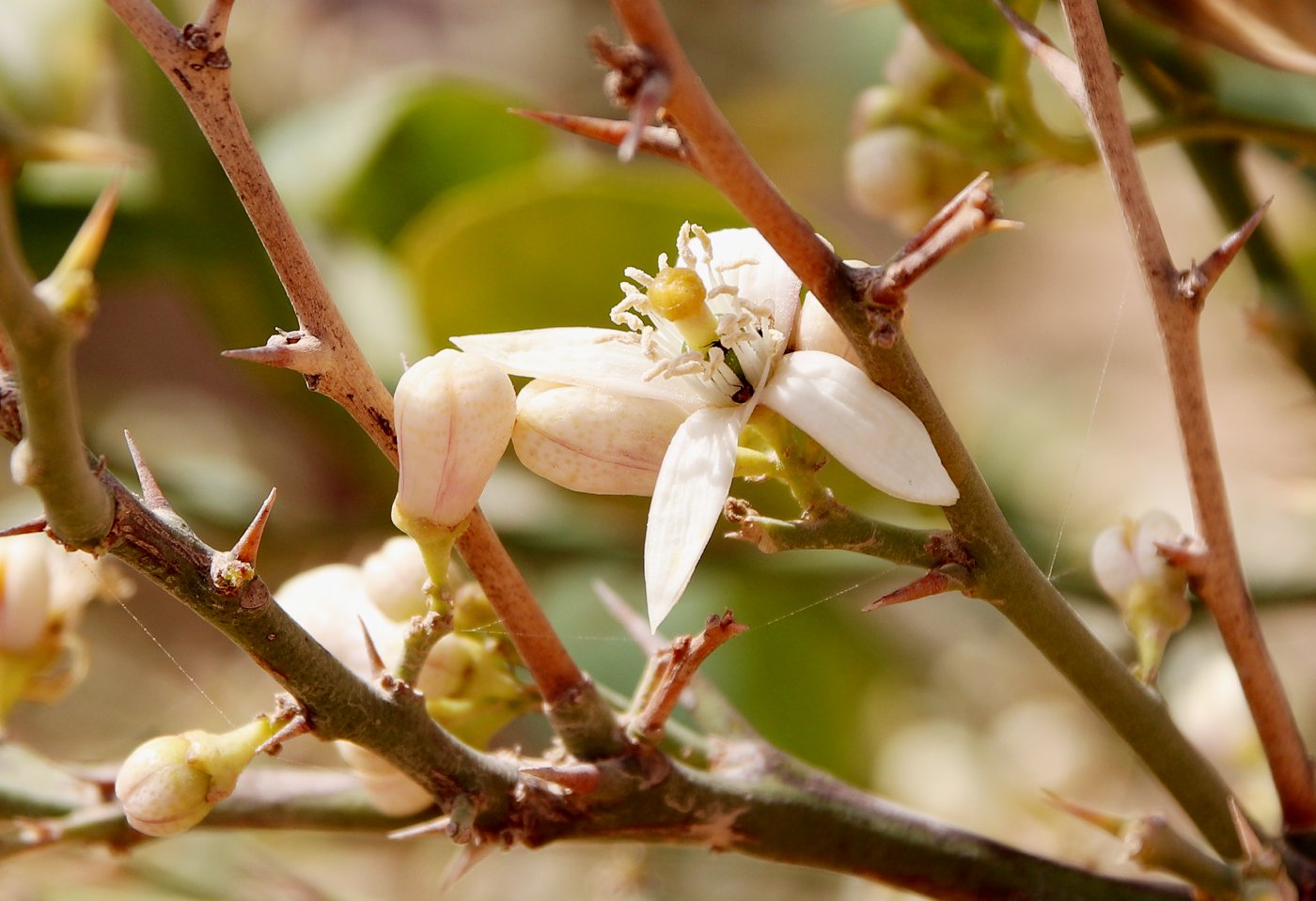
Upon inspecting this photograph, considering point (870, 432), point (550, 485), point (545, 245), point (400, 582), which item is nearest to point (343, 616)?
point (400, 582)

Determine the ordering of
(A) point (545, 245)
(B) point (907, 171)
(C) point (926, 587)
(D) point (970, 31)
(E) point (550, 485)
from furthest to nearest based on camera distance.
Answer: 1. (E) point (550, 485)
2. (A) point (545, 245)
3. (B) point (907, 171)
4. (D) point (970, 31)
5. (C) point (926, 587)

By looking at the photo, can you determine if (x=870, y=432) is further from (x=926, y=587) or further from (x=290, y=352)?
(x=290, y=352)

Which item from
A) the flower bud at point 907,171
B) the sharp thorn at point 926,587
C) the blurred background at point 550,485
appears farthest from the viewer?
the blurred background at point 550,485

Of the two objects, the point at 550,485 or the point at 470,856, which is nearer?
the point at 470,856

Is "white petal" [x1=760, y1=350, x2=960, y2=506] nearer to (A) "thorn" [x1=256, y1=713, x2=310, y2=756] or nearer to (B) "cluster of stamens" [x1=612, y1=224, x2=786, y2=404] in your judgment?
(B) "cluster of stamens" [x1=612, y1=224, x2=786, y2=404]

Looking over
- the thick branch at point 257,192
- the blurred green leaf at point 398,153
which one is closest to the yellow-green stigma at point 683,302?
the thick branch at point 257,192

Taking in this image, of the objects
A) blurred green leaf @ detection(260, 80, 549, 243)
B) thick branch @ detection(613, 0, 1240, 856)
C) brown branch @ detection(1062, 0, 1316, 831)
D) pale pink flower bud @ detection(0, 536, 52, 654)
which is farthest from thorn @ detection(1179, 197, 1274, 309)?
blurred green leaf @ detection(260, 80, 549, 243)

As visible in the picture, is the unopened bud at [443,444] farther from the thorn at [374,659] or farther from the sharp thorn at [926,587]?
the sharp thorn at [926,587]
